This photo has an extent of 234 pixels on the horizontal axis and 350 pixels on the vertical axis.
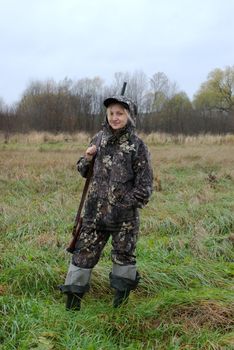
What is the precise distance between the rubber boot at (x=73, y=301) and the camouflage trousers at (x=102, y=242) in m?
0.25

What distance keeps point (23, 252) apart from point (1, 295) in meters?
0.92

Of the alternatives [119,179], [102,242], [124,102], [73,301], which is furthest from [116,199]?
[73,301]

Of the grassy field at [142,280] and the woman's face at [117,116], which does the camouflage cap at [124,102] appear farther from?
the grassy field at [142,280]

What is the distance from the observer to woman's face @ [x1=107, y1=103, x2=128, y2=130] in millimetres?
3273

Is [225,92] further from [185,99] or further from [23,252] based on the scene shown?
[23,252]

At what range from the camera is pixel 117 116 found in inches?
129

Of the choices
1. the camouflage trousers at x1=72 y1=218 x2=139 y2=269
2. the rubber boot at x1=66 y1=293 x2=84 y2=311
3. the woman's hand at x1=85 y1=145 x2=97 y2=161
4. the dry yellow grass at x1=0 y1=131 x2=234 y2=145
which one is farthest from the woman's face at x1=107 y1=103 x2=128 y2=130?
the dry yellow grass at x1=0 y1=131 x2=234 y2=145

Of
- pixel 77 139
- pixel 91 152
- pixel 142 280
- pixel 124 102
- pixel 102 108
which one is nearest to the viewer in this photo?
pixel 124 102

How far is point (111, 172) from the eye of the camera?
329 centimetres

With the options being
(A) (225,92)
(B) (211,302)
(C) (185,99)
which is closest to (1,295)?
(B) (211,302)

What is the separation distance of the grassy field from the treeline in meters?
19.0

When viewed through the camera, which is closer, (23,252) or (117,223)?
(117,223)

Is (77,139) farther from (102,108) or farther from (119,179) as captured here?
(119,179)

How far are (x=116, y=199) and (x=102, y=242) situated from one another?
398mm
